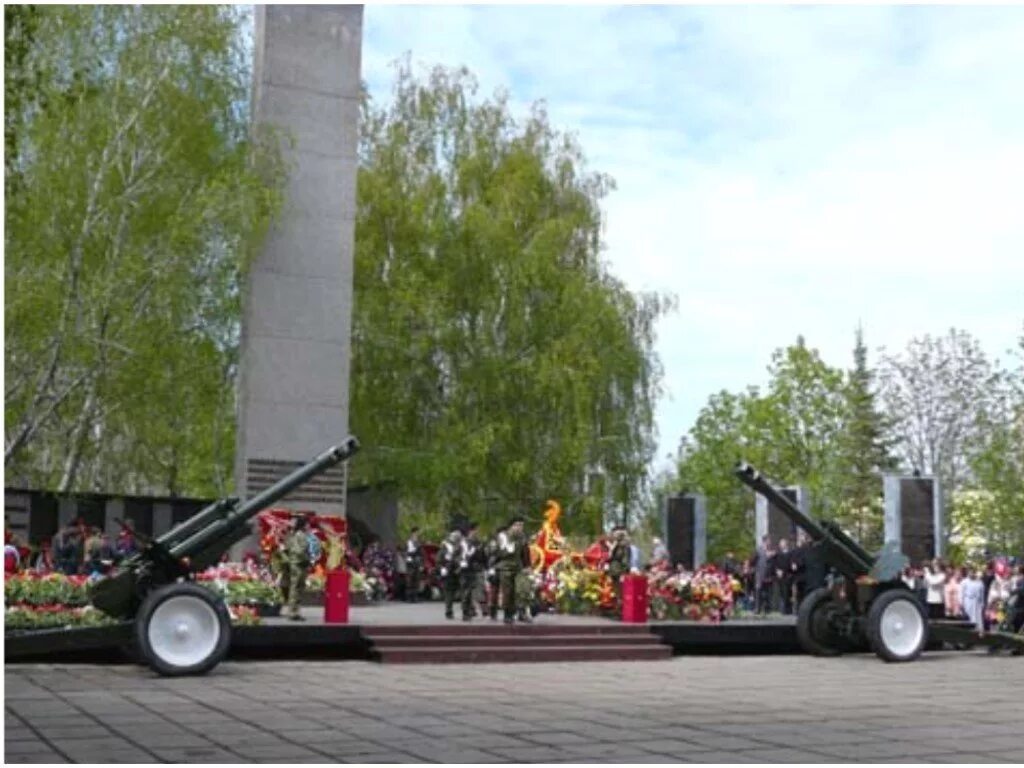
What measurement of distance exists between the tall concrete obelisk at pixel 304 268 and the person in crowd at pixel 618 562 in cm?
688

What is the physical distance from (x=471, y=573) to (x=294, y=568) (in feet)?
8.38

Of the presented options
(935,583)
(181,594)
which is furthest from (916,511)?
(181,594)

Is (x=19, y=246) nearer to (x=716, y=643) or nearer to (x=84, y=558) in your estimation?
(x=84, y=558)

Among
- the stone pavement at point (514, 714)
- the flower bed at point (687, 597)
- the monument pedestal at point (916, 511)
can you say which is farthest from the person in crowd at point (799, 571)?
the stone pavement at point (514, 714)

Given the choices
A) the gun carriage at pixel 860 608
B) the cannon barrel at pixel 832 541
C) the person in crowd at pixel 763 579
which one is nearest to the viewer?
the gun carriage at pixel 860 608

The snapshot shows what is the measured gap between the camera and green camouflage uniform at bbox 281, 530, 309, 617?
765 inches

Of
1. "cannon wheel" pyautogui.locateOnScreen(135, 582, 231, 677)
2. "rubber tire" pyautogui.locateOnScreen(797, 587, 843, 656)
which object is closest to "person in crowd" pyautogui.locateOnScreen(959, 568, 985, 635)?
"rubber tire" pyautogui.locateOnScreen(797, 587, 843, 656)

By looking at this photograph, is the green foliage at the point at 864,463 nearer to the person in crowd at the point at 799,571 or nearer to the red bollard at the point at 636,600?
the person in crowd at the point at 799,571

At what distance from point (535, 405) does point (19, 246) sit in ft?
46.7

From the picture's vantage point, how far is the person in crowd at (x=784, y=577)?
26.8 meters

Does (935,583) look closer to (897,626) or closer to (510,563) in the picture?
(897,626)

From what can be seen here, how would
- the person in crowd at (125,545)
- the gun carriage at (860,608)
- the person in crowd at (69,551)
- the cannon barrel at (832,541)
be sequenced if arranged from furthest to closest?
the person in crowd at (125,545)
the person in crowd at (69,551)
the cannon barrel at (832,541)
the gun carriage at (860,608)

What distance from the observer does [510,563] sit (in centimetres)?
1916

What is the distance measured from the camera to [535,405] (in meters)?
36.1
